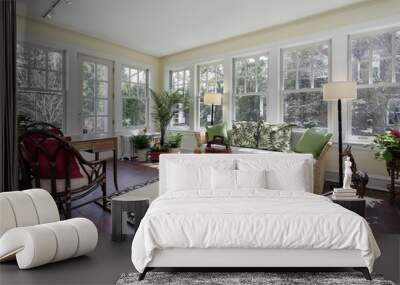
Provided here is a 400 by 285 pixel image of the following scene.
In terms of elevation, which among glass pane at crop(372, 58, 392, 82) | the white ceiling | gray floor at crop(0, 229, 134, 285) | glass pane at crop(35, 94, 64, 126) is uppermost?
the white ceiling

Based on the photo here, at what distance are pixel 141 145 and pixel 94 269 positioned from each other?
521cm

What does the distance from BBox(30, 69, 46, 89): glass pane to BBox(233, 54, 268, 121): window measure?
A: 3799 mm

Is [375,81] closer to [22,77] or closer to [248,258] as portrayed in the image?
[248,258]

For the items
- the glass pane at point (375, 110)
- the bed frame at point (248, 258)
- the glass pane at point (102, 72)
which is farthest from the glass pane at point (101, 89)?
the bed frame at point (248, 258)

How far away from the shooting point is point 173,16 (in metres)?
5.34

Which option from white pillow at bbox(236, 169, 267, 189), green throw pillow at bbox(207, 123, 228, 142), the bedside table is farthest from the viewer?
green throw pillow at bbox(207, 123, 228, 142)

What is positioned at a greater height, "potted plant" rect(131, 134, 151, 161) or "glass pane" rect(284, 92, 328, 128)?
"glass pane" rect(284, 92, 328, 128)

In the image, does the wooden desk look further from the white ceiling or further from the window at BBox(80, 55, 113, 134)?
the window at BBox(80, 55, 113, 134)

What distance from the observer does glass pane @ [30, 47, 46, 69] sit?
5660 mm

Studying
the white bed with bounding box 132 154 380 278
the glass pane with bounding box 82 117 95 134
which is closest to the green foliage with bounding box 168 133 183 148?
the glass pane with bounding box 82 117 95 134

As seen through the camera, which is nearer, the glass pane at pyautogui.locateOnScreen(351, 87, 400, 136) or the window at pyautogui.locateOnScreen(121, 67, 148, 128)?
the glass pane at pyautogui.locateOnScreen(351, 87, 400, 136)

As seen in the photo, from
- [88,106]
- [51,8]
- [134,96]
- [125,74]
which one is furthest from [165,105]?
[51,8]

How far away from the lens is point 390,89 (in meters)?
4.66

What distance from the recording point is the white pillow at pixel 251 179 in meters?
2.64
